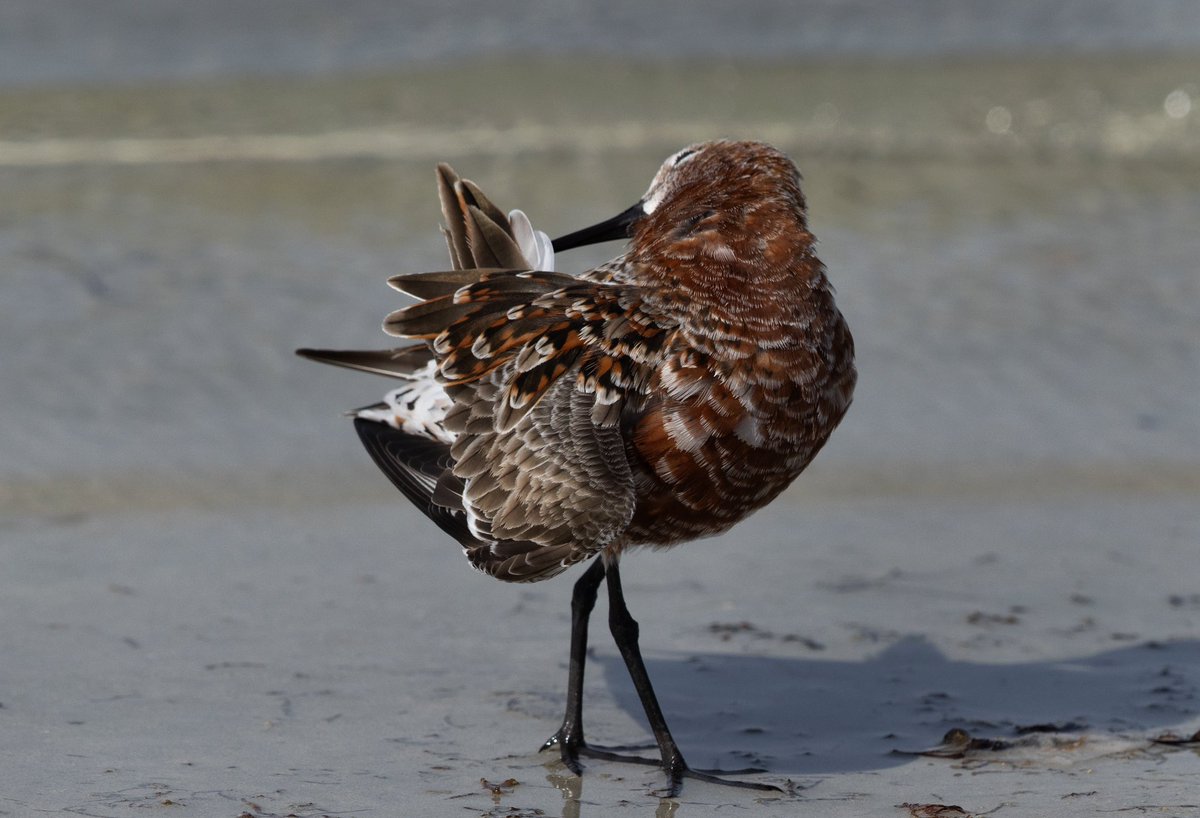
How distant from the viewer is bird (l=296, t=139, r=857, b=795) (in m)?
3.70

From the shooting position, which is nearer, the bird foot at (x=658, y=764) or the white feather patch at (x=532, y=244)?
the bird foot at (x=658, y=764)

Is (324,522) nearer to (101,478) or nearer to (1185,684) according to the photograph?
(101,478)

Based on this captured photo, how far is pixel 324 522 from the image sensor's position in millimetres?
5441

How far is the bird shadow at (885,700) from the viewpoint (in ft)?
13.2

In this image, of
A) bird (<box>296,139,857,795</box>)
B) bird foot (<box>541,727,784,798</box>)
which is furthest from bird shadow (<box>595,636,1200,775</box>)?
bird (<box>296,139,857,795</box>)

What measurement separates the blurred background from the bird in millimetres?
623

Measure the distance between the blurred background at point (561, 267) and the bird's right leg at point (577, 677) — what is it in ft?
0.67

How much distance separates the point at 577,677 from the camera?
3998mm

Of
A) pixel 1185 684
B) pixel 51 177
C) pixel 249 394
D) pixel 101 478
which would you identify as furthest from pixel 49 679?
pixel 51 177

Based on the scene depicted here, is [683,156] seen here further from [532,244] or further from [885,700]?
[885,700]

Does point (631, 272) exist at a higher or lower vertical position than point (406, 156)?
lower

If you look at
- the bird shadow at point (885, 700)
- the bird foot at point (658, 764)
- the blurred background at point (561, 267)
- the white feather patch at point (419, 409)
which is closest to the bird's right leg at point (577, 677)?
the bird foot at point (658, 764)

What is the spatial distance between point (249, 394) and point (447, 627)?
212 centimetres

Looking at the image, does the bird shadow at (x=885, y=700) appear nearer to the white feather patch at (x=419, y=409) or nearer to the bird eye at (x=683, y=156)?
the white feather patch at (x=419, y=409)
